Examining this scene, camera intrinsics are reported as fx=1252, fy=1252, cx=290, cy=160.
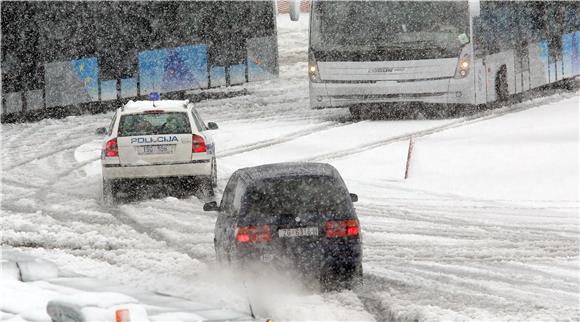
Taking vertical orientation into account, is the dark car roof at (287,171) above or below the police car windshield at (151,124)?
below

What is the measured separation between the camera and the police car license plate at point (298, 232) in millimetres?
12336

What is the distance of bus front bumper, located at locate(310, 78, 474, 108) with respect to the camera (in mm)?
28906

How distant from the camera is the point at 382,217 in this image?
60.2 ft

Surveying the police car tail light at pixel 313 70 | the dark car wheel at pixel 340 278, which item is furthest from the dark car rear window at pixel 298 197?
the police car tail light at pixel 313 70

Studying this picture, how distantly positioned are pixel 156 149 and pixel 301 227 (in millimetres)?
7431

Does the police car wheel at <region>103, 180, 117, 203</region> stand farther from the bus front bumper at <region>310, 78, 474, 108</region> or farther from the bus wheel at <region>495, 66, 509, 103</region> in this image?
the bus wheel at <region>495, 66, 509, 103</region>

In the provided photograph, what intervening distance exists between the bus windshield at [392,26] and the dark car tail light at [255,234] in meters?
16.7

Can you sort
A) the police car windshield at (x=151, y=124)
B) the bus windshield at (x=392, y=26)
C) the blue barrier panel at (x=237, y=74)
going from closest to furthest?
the police car windshield at (x=151, y=124)
the bus windshield at (x=392, y=26)
the blue barrier panel at (x=237, y=74)

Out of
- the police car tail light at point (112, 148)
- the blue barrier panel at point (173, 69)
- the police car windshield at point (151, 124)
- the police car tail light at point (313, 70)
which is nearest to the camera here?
the police car tail light at point (112, 148)

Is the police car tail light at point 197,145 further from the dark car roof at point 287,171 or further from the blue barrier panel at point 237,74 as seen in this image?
the blue barrier panel at point 237,74

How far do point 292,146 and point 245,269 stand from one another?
46.1ft

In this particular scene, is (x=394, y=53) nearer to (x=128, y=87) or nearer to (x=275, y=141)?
(x=275, y=141)

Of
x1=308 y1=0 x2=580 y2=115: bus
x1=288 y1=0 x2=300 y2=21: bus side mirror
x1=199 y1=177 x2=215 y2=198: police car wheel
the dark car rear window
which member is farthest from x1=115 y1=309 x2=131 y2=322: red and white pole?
x1=308 y1=0 x2=580 y2=115: bus

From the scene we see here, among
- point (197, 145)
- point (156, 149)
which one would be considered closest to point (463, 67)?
point (197, 145)
